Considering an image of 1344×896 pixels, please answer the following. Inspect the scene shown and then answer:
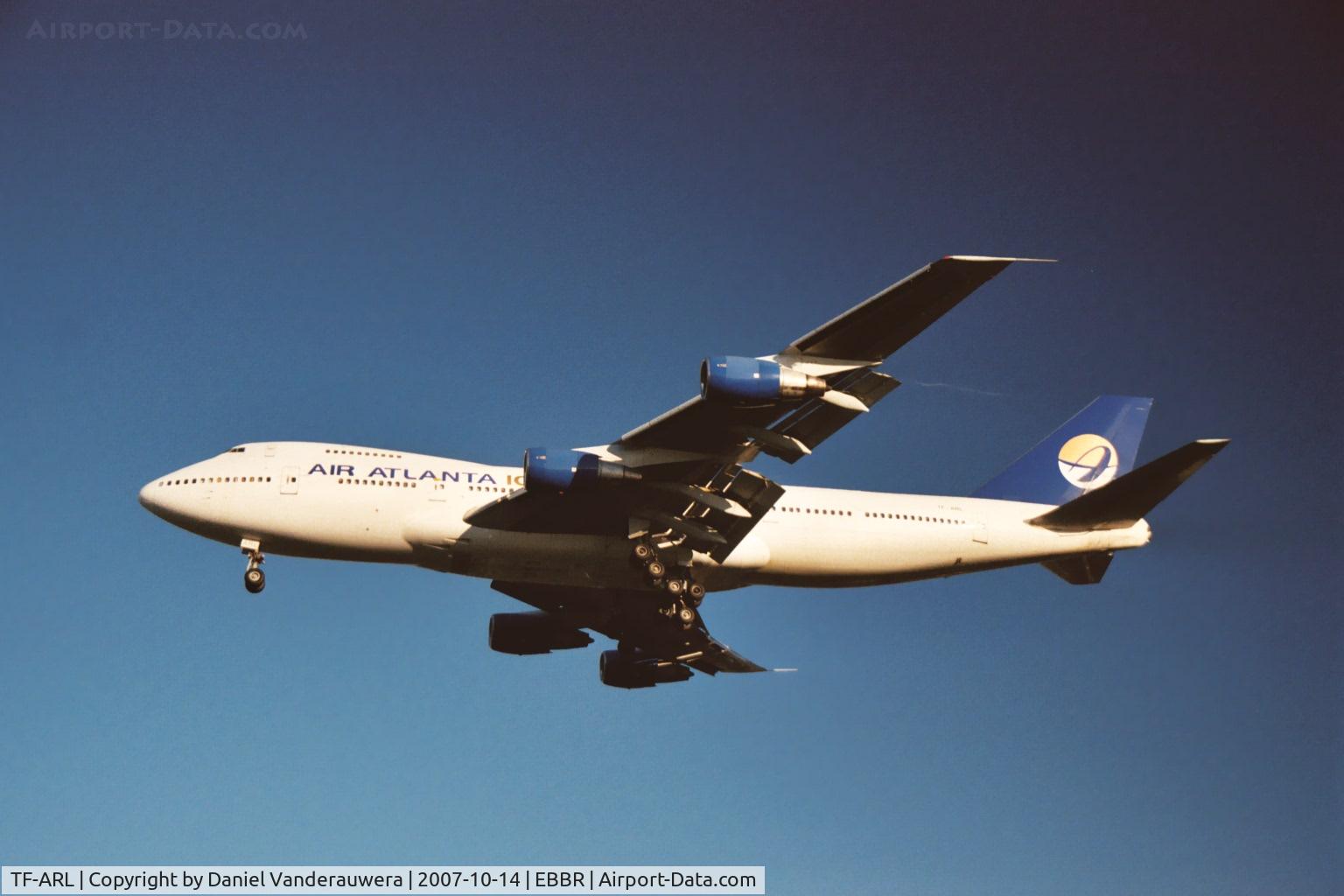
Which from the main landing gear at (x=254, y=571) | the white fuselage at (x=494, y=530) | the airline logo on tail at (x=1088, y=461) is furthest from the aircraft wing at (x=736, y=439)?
the airline logo on tail at (x=1088, y=461)

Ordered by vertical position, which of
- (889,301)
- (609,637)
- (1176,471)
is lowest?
(609,637)

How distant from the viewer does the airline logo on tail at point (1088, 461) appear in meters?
39.1

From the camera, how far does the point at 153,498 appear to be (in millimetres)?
33250

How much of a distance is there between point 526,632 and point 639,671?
3.64 m

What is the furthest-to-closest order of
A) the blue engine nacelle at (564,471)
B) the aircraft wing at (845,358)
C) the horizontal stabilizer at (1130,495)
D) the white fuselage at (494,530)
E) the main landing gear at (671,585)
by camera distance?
the main landing gear at (671,585) < the white fuselage at (494,530) < the horizontal stabilizer at (1130,495) < the blue engine nacelle at (564,471) < the aircraft wing at (845,358)

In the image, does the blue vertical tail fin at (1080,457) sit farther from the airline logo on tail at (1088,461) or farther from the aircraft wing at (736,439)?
the aircraft wing at (736,439)

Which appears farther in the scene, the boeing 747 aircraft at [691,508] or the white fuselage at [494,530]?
the white fuselage at [494,530]

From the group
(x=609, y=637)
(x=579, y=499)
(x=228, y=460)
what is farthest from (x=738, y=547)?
(x=228, y=460)

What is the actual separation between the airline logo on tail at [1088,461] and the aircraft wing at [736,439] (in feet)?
36.1

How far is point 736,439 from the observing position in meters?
30.9

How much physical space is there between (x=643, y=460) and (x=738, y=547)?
13.1 feet

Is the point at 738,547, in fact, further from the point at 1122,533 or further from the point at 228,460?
the point at 228,460

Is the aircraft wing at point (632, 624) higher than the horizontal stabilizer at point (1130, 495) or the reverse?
the reverse

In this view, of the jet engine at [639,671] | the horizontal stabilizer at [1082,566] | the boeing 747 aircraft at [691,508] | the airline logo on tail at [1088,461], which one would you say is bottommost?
the jet engine at [639,671]
